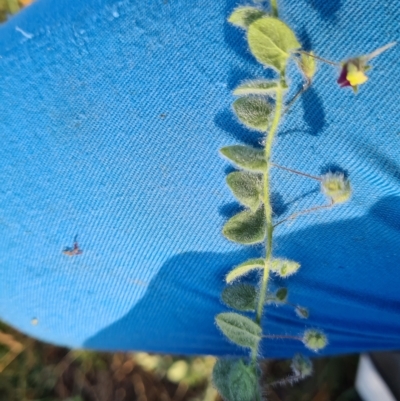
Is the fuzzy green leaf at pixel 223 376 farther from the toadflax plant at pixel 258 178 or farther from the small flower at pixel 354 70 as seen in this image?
the small flower at pixel 354 70

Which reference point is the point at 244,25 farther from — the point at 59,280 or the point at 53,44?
the point at 59,280

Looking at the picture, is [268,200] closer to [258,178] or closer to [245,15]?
[258,178]

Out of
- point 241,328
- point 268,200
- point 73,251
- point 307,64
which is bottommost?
point 73,251

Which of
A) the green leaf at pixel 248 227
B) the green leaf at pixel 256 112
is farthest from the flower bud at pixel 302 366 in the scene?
the green leaf at pixel 256 112

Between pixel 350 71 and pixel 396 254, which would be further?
pixel 396 254

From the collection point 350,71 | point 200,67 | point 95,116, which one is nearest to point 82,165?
point 95,116

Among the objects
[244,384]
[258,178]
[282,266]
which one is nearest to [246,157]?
[258,178]
